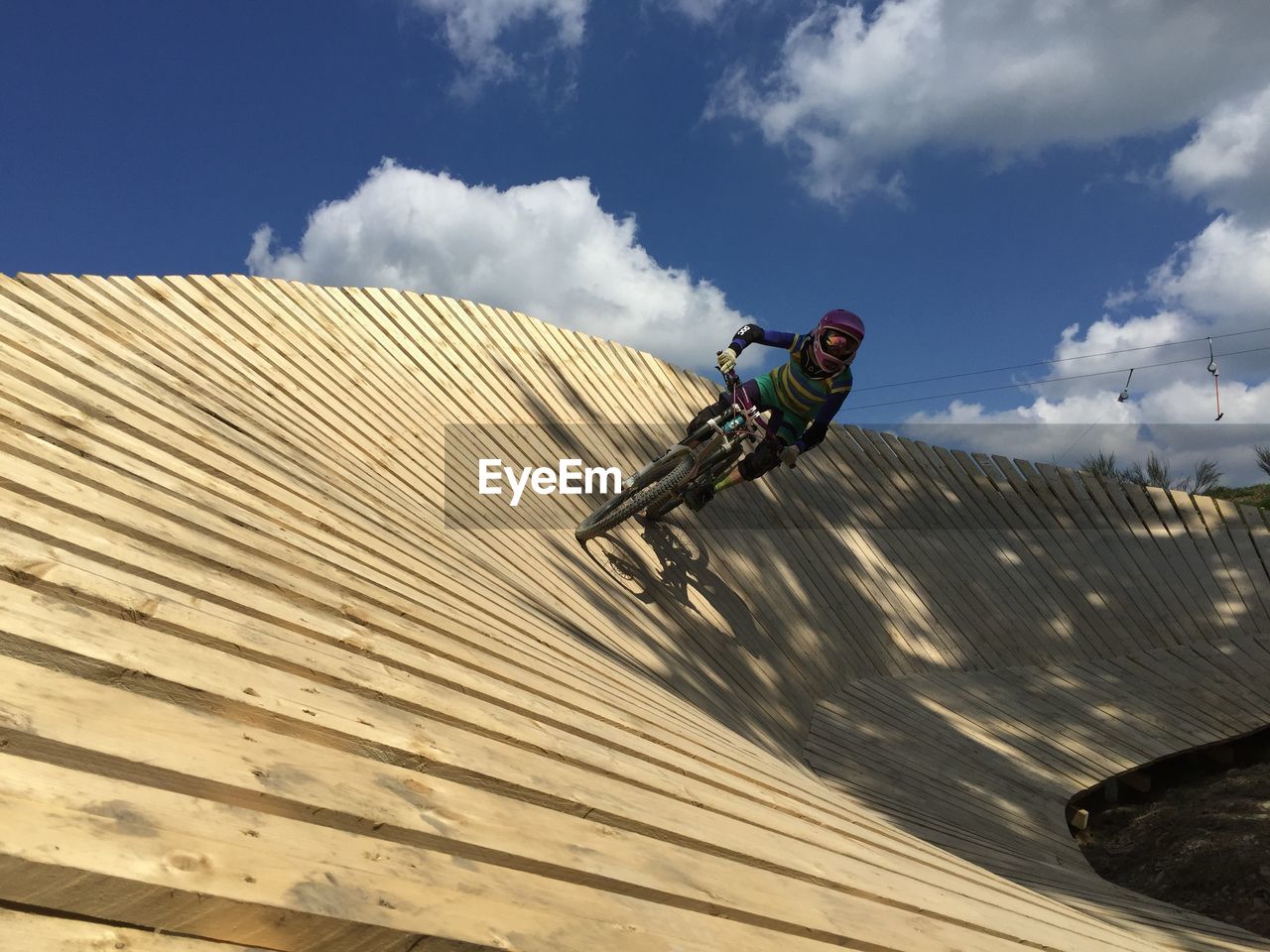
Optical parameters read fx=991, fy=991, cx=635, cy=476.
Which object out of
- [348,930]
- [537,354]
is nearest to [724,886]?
[348,930]

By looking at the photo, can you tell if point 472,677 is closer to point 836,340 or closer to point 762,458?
point 762,458

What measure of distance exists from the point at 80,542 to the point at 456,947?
49.6 inches

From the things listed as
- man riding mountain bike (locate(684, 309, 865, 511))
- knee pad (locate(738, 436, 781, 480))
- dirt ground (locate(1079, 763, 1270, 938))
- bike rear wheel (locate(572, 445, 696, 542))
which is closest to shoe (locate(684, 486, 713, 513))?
man riding mountain bike (locate(684, 309, 865, 511))

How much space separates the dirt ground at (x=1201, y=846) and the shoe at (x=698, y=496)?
12.4ft

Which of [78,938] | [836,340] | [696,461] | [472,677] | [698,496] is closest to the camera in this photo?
[78,938]

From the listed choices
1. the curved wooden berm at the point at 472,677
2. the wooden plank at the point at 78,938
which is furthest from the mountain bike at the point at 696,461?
the wooden plank at the point at 78,938

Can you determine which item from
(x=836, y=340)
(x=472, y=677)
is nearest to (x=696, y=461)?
(x=836, y=340)

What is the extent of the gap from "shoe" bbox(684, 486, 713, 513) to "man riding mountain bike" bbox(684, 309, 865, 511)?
0.6 inches

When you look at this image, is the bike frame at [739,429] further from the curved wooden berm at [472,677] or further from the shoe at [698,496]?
the curved wooden berm at [472,677]

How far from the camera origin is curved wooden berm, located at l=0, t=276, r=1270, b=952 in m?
1.35

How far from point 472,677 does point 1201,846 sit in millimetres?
6331

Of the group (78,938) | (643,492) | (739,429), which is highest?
(739,429)

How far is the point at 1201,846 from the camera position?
672 cm

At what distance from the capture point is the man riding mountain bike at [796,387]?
6504mm
